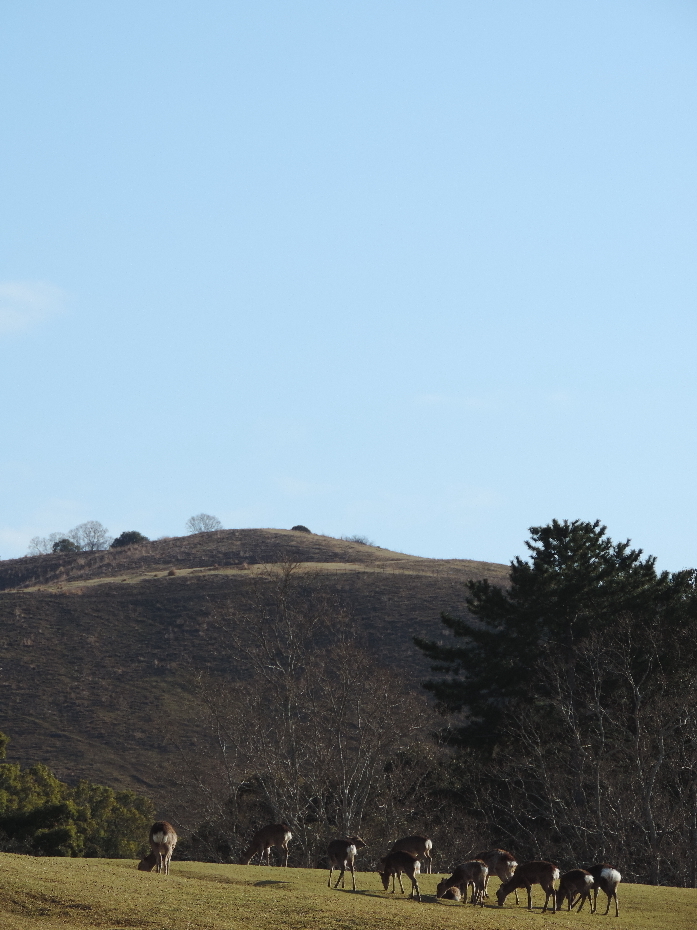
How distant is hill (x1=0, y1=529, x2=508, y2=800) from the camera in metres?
77.2

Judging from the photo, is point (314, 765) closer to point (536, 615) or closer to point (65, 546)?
point (536, 615)

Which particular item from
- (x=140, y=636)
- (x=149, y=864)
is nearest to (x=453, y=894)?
(x=149, y=864)

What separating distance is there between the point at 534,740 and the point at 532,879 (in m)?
19.9

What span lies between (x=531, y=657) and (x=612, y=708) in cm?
396

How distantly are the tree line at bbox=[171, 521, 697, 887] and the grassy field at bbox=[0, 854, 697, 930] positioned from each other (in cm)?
1415

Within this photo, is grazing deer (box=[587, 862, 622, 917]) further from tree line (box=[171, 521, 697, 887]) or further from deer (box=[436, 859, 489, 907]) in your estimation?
tree line (box=[171, 521, 697, 887])

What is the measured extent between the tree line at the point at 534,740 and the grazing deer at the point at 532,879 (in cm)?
1412

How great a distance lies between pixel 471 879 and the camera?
1001 inches

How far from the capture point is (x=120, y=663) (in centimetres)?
9331

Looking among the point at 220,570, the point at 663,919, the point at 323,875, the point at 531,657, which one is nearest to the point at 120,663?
the point at 220,570

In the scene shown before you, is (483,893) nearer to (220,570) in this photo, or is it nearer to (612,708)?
(612,708)

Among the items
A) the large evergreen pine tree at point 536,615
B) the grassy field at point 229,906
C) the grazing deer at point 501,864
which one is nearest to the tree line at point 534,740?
the large evergreen pine tree at point 536,615

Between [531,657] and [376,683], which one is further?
[376,683]

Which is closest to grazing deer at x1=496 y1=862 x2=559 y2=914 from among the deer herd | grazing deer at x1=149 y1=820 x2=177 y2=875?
the deer herd
